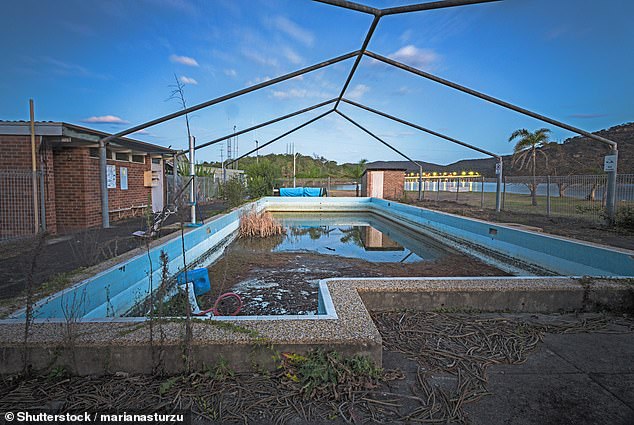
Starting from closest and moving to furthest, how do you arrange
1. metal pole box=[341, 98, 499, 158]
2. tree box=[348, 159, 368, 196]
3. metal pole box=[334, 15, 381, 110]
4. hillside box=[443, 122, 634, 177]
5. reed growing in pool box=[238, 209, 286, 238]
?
metal pole box=[334, 15, 381, 110] → reed growing in pool box=[238, 209, 286, 238] → metal pole box=[341, 98, 499, 158] → hillside box=[443, 122, 634, 177] → tree box=[348, 159, 368, 196]

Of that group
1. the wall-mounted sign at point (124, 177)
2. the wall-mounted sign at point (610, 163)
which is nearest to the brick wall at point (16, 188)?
the wall-mounted sign at point (124, 177)

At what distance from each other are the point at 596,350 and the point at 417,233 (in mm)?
10372

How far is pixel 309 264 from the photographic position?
729 cm

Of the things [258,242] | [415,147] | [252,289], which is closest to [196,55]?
[258,242]

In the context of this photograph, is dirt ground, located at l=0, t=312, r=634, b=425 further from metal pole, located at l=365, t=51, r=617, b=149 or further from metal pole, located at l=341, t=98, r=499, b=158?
metal pole, located at l=341, t=98, r=499, b=158

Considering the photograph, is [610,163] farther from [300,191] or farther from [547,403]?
[300,191]

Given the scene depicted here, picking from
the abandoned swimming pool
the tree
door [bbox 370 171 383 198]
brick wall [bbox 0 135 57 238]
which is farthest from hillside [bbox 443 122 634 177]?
brick wall [bbox 0 135 57 238]

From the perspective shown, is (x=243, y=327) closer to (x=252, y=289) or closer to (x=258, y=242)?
Answer: (x=252, y=289)

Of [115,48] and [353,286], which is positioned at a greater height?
[115,48]

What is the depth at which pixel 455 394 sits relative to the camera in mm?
2102

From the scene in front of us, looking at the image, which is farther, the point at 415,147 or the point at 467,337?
the point at 415,147

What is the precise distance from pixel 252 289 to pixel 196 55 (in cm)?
915

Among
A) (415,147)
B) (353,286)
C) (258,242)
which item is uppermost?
(415,147)

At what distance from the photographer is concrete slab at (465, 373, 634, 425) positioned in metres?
1.87
